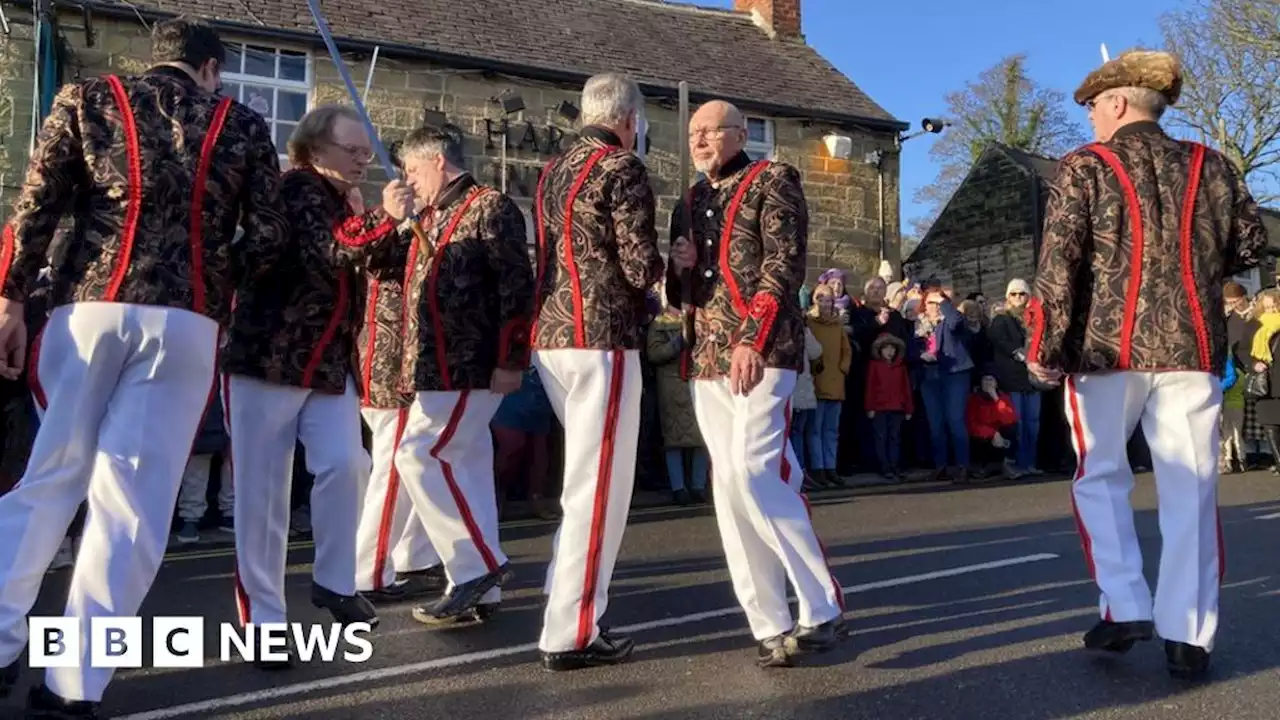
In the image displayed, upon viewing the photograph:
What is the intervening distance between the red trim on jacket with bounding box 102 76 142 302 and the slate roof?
12.7 meters

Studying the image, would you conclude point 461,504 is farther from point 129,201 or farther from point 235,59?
point 235,59

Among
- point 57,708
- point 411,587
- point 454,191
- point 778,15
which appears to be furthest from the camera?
point 778,15

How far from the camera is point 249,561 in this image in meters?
4.19

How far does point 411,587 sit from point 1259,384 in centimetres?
951

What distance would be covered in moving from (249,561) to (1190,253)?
349 centimetres

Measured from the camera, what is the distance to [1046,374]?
13.5 ft

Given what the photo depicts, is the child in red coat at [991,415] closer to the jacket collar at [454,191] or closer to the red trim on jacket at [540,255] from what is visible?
the jacket collar at [454,191]

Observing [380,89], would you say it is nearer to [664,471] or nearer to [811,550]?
[664,471]

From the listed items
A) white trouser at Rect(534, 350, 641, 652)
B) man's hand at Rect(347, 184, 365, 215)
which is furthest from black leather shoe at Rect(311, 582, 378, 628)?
man's hand at Rect(347, 184, 365, 215)

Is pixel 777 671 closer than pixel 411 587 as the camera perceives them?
Yes

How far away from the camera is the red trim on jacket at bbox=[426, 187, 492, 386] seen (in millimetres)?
4887

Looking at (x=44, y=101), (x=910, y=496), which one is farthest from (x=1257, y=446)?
(x=44, y=101)

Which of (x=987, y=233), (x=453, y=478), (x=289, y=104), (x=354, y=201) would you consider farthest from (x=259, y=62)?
(x=987, y=233)

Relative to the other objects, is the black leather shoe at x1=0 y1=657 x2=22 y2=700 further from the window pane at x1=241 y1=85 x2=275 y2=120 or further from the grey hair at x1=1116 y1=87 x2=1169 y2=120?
the window pane at x1=241 y1=85 x2=275 y2=120
